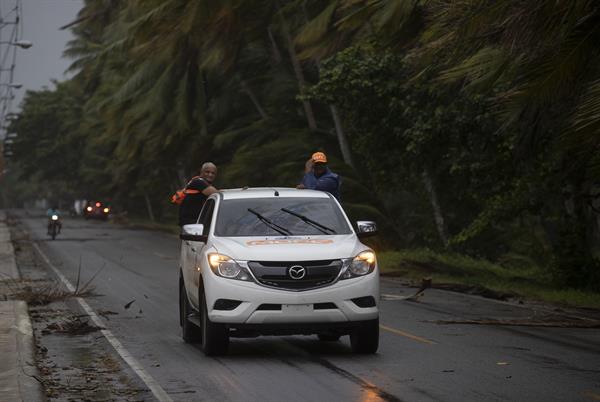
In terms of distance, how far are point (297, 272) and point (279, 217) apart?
4.49ft

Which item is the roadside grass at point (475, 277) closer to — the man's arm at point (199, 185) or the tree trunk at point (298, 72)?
the man's arm at point (199, 185)

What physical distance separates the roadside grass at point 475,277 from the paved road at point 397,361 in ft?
4.64

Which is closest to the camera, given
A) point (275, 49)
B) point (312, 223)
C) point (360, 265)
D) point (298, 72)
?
point (360, 265)

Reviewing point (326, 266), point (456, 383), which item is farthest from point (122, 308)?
point (456, 383)

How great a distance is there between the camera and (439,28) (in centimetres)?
1424

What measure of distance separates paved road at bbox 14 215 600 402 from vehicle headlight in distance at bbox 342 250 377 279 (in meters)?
0.85

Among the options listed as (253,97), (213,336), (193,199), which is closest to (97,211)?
(253,97)

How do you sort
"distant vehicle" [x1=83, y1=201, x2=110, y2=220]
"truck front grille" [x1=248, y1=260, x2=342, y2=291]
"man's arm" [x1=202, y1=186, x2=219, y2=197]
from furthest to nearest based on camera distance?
"distant vehicle" [x1=83, y1=201, x2=110, y2=220], "man's arm" [x1=202, y1=186, x2=219, y2=197], "truck front grille" [x1=248, y1=260, x2=342, y2=291]

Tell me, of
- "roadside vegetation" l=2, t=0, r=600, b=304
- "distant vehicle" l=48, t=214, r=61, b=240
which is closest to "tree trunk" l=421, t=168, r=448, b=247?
"roadside vegetation" l=2, t=0, r=600, b=304

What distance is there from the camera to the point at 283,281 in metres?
11.5

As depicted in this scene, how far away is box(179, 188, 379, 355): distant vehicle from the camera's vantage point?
1143cm

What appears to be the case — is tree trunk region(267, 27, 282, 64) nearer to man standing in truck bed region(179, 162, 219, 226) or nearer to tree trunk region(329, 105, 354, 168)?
tree trunk region(329, 105, 354, 168)

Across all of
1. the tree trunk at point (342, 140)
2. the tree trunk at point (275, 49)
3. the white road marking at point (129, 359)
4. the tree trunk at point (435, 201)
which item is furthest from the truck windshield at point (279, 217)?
the tree trunk at point (275, 49)

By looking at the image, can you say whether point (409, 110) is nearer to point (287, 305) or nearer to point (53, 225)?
point (287, 305)
